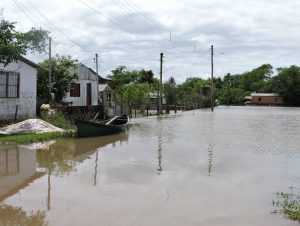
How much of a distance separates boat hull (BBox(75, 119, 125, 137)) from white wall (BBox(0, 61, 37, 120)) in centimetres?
460

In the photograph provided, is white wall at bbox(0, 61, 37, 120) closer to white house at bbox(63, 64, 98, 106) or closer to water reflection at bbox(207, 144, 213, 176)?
white house at bbox(63, 64, 98, 106)

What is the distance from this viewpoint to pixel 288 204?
9.31 metres

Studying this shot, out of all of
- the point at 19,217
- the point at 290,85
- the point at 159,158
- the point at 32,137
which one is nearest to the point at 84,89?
the point at 32,137

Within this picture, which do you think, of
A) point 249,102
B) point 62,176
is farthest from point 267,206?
point 249,102

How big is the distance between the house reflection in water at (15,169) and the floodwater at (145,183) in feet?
0.08

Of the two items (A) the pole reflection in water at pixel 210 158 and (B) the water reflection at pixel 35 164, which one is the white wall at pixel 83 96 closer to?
(B) the water reflection at pixel 35 164

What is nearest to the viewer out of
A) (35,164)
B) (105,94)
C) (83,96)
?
(35,164)

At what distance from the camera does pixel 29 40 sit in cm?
2330

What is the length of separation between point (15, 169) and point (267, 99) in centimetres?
9619

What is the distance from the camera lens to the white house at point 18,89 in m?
23.2

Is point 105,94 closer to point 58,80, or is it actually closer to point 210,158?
point 58,80

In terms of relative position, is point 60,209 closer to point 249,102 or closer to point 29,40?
point 29,40

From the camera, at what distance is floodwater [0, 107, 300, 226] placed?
855 cm

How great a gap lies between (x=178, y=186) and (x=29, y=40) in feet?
50.4
